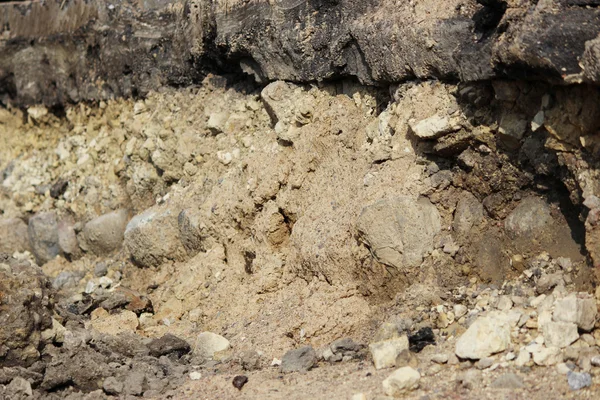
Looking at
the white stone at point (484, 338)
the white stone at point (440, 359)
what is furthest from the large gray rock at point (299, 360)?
the white stone at point (484, 338)

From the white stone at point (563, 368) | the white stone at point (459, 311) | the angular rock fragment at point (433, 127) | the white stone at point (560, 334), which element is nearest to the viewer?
the white stone at point (563, 368)

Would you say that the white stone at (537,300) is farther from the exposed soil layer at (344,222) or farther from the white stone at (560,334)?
the white stone at (560,334)

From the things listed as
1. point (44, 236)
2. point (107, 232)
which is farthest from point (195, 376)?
point (44, 236)

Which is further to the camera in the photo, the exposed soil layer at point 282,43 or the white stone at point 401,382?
the exposed soil layer at point 282,43

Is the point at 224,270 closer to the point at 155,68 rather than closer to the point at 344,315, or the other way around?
the point at 344,315

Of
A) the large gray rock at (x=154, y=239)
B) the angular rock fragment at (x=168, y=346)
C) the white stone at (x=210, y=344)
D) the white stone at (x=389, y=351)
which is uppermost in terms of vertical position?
the white stone at (x=389, y=351)

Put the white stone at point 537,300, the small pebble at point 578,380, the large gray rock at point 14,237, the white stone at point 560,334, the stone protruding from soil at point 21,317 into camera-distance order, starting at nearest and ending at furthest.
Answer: the small pebble at point 578,380
the white stone at point 560,334
the white stone at point 537,300
the stone protruding from soil at point 21,317
the large gray rock at point 14,237

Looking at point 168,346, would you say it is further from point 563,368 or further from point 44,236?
point 44,236

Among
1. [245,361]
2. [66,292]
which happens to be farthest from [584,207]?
[66,292]
